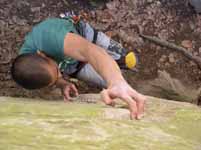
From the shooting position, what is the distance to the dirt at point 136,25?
4.23m

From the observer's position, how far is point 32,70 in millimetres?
2451

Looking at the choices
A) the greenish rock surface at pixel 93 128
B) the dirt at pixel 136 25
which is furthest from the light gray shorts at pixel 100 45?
the dirt at pixel 136 25

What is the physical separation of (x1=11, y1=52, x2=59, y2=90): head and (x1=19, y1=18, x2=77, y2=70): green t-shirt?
5 centimetres

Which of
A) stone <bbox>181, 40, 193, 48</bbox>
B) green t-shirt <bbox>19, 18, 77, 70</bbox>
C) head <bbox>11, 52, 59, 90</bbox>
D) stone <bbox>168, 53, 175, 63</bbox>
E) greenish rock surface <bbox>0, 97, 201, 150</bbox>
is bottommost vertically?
stone <bbox>168, 53, 175, 63</bbox>

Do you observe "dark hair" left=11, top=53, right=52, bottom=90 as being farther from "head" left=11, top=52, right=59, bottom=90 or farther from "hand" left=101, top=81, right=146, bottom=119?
"hand" left=101, top=81, right=146, bottom=119

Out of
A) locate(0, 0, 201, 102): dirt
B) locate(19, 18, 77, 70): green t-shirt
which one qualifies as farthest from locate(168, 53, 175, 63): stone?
locate(19, 18, 77, 70): green t-shirt

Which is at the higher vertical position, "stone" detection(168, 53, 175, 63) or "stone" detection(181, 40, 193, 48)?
"stone" detection(181, 40, 193, 48)

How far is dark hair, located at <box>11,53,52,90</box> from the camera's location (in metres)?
2.44

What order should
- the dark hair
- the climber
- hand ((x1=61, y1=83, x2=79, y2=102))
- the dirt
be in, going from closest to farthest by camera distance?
the climber
the dark hair
hand ((x1=61, y1=83, x2=79, y2=102))
the dirt

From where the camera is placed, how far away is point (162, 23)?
14.7 ft

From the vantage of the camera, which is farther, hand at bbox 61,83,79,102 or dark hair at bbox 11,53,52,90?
hand at bbox 61,83,79,102

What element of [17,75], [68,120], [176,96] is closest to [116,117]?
[68,120]

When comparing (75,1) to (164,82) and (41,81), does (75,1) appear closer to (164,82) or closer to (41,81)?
(164,82)

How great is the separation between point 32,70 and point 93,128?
67 cm
